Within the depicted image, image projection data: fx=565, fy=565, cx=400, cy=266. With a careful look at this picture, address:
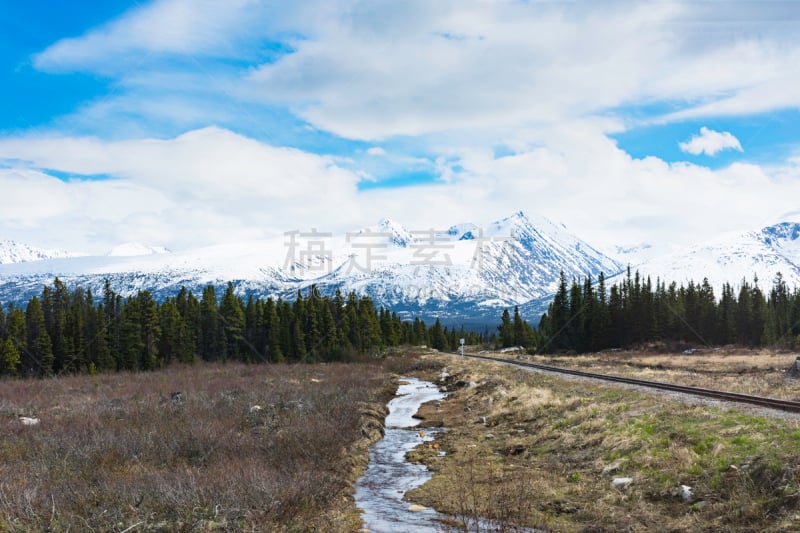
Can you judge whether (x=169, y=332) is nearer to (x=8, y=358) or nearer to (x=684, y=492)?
(x=8, y=358)

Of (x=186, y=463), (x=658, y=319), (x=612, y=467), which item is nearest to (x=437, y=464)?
(x=612, y=467)

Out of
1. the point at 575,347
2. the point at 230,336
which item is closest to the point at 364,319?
the point at 230,336

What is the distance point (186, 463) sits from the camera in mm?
15945

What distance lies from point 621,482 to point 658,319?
75.4 meters

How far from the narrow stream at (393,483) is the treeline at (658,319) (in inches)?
2450

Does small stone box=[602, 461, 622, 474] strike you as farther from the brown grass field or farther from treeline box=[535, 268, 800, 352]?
treeline box=[535, 268, 800, 352]

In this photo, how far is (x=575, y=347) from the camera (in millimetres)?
89188

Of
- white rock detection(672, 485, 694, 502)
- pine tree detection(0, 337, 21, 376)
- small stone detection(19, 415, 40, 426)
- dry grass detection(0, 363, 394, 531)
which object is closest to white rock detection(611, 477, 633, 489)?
white rock detection(672, 485, 694, 502)

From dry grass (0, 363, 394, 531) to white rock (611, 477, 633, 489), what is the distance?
6316 mm

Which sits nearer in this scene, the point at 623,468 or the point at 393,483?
the point at 623,468

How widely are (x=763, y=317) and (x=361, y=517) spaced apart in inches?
3543

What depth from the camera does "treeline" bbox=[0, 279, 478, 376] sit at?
2675 inches

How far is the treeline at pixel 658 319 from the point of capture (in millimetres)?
82312

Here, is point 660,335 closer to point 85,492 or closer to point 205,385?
point 205,385
